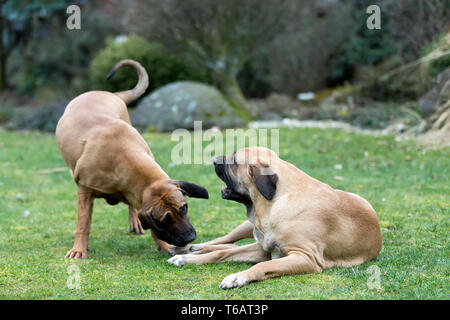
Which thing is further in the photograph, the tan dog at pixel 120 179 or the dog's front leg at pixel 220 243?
the dog's front leg at pixel 220 243

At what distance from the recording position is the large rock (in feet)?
49.2

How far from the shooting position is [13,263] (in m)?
5.67

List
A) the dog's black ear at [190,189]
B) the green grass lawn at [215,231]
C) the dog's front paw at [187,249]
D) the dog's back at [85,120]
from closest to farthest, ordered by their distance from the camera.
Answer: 1. the green grass lawn at [215,231]
2. the dog's black ear at [190,189]
3. the dog's front paw at [187,249]
4. the dog's back at [85,120]

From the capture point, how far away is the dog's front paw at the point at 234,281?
4727mm

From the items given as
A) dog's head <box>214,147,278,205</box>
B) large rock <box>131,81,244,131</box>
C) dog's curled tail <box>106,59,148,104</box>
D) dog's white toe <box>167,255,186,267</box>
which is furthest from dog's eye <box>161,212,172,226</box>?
large rock <box>131,81,244,131</box>

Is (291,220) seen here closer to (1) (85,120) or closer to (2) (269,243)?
(2) (269,243)

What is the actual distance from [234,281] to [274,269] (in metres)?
0.39

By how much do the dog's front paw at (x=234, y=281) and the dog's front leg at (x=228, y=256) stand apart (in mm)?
830

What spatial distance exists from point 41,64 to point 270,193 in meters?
21.0

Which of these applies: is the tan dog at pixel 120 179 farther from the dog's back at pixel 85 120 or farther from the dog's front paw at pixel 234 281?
the dog's front paw at pixel 234 281

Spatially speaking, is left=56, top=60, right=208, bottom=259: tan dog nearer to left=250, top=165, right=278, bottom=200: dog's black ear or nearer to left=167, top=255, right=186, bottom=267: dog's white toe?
left=167, top=255, right=186, bottom=267: dog's white toe

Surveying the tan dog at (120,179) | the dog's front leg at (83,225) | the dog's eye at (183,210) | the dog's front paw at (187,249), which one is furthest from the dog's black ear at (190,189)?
the dog's front leg at (83,225)

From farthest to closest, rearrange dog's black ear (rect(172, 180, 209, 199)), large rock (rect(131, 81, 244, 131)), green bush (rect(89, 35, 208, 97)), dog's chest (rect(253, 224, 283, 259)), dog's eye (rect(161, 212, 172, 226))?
green bush (rect(89, 35, 208, 97))
large rock (rect(131, 81, 244, 131))
dog's black ear (rect(172, 180, 209, 199))
dog's eye (rect(161, 212, 172, 226))
dog's chest (rect(253, 224, 283, 259))

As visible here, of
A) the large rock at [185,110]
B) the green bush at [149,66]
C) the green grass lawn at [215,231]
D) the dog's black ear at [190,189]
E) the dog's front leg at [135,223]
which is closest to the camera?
the green grass lawn at [215,231]
